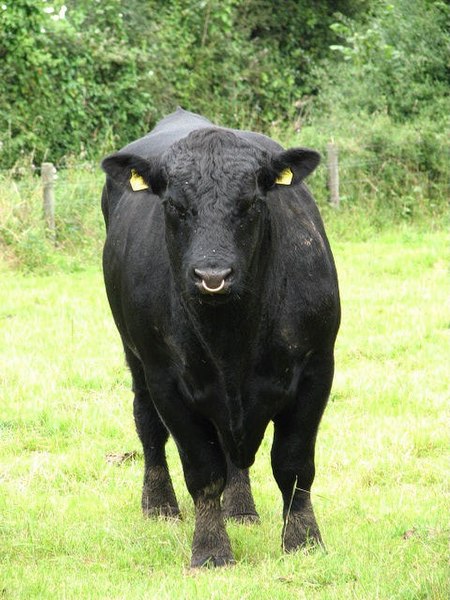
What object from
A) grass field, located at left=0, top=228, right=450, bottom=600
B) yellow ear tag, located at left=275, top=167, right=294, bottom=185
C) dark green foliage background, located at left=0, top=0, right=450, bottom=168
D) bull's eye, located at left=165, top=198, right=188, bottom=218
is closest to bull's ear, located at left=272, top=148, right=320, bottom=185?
yellow ear tag, located at left=275, top=167, right=294, bottom=185

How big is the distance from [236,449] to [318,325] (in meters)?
0.66

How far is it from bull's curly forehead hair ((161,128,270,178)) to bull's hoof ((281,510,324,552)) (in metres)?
1.59

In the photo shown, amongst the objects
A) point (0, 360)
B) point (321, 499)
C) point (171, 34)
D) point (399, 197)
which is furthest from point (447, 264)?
point (171, 34)

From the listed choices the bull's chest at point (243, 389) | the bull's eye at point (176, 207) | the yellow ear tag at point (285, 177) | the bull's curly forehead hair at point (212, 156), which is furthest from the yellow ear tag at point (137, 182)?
the bull's chest at point (243, 389)

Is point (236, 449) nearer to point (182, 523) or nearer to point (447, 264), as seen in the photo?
point (182, 523)

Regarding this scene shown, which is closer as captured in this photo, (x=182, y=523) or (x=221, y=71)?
(x=182, y=523)

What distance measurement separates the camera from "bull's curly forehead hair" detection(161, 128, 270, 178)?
4801 mm

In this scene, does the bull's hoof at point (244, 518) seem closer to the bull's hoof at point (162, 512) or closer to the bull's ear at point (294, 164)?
the bull's hoof at point (162, 512)

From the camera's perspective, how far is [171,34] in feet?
78.0

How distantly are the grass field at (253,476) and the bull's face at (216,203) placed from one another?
1213mm

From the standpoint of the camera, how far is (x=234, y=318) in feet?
16.2

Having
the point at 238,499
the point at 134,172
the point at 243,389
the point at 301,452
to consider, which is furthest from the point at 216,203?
the point at 238,499

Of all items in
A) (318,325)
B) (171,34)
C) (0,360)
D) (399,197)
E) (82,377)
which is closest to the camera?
(318,325)

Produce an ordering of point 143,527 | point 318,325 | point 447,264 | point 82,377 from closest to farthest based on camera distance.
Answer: point 318,325 < point 143,527 < point 82,377 < point 447,264
